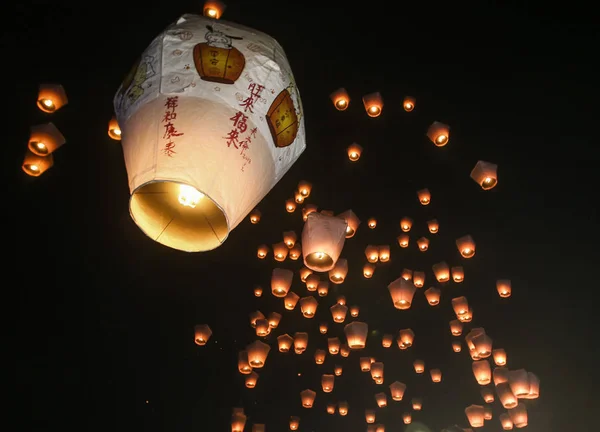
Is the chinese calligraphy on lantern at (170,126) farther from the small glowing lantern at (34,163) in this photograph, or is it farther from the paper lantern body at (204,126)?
the small glowing lantern at (34,163)

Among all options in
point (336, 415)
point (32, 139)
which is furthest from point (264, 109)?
point (336, 415)

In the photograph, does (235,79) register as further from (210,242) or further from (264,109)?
(210,242)

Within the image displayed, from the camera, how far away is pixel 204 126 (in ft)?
5.95

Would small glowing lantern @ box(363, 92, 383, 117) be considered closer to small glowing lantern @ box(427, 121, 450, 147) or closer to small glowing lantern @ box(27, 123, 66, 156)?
small glowing lantern @ box(427, 121, 450, 147)

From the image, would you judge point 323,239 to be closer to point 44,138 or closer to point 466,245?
point 44,138

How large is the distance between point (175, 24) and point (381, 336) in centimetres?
976

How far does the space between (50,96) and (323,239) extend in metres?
3.71

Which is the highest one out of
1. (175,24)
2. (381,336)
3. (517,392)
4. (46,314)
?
(381,336)

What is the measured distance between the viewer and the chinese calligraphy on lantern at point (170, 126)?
1759mm

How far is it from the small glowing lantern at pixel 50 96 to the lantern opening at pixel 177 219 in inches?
144

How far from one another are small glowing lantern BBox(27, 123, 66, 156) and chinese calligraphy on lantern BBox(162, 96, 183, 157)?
366 centimetres

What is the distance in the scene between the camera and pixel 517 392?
23.6ft

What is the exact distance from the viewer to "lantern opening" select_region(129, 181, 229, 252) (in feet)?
6.89

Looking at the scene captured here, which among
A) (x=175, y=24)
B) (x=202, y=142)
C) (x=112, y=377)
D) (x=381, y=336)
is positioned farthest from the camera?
(x=381, y=336)
